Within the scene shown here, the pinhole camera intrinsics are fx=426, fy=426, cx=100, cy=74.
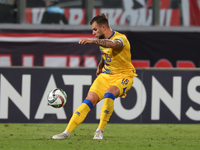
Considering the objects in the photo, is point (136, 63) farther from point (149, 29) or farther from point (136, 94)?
point (136, 94)

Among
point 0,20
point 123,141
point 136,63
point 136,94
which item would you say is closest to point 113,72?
point 123,141

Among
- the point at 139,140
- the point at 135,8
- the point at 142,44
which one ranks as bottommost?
Answer: the point at 139,140

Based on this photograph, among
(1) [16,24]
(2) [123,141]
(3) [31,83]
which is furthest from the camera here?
(1) [16,24]

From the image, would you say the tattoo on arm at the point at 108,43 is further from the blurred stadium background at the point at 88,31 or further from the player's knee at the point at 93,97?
the blurred stadium background at the point at 88,31

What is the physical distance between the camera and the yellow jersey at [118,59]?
5.86 m

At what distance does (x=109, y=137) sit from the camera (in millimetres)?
6082

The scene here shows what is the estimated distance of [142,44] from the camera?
11.0 metres

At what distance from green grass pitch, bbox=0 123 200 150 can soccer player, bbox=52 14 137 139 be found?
30cm

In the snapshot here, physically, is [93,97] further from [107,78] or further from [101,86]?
[107,78]

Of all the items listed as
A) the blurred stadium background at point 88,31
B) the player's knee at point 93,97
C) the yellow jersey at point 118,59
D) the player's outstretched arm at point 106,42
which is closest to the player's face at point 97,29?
the yellow jersey at point 118,59

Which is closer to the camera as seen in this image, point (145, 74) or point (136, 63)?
point (145, 74)

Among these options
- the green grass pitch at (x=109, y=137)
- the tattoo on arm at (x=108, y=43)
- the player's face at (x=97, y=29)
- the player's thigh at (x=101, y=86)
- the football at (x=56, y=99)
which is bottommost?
the green grass pitch at (x=109, y=137)

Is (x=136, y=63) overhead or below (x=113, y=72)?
below

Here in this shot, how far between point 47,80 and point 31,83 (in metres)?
0.30
